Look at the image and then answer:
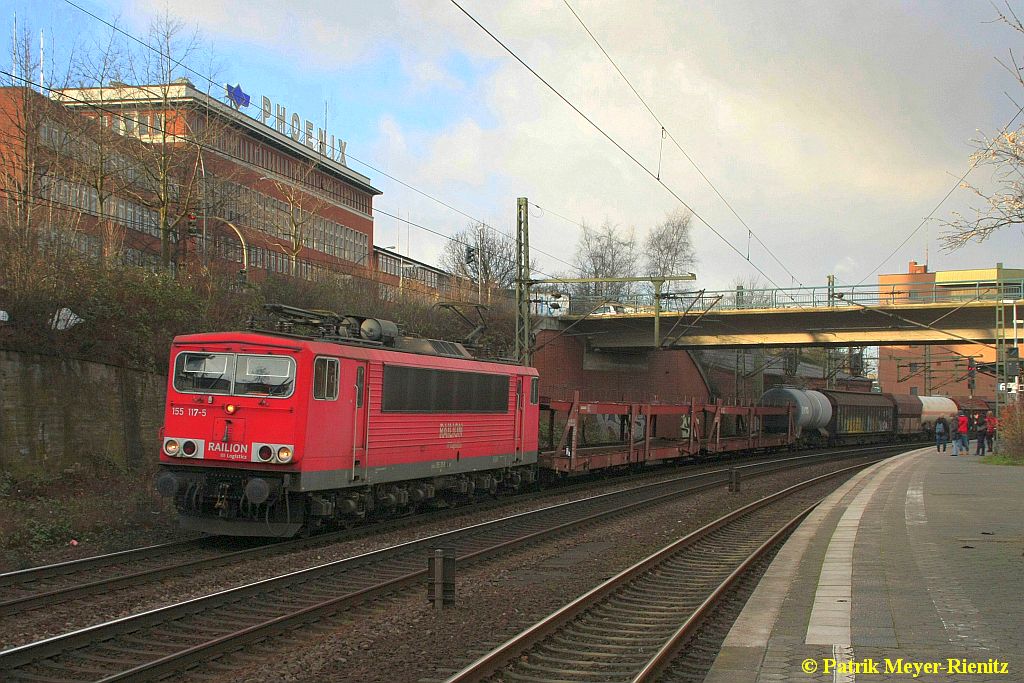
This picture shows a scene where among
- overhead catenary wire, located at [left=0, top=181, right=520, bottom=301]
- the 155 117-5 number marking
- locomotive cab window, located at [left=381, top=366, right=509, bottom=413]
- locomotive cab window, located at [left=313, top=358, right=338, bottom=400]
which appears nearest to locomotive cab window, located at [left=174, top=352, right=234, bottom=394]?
the 155 117-5 number marking

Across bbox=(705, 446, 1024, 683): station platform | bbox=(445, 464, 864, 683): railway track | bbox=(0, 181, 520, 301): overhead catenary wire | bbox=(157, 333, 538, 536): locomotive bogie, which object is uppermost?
bbox=(0, 181, 520, 301): overhead catenary wire

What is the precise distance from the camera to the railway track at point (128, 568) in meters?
9.71

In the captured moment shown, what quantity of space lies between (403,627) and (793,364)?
72040mm

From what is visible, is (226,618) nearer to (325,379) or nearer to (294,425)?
(294,425)

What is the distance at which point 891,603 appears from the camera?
8.94 m

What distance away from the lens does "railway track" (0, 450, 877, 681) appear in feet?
24.5

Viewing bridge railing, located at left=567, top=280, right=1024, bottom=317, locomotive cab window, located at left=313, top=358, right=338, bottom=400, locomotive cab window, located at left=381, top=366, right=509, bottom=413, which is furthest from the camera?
bridge railing, located at left=567, top=280, right=1024, bottom=317

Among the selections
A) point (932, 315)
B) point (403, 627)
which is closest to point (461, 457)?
point (403, 627)

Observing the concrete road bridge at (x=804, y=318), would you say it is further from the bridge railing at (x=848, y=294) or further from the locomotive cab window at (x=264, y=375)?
the locomotive cab window at (x=264, y=375)

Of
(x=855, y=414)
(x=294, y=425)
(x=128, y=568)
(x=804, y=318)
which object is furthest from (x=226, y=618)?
(x=855, y=414)

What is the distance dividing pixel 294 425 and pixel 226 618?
449cm

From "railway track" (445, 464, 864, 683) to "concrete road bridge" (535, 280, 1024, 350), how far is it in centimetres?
2547

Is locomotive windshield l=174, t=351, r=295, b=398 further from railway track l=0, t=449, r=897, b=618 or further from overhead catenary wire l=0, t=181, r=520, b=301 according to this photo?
overhead catenary wire l=0, t=181, r=520, b=301

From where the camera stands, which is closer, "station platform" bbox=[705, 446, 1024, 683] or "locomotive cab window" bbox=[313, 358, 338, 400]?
"station platform" bbox=[705, 446, 1024, 683]
